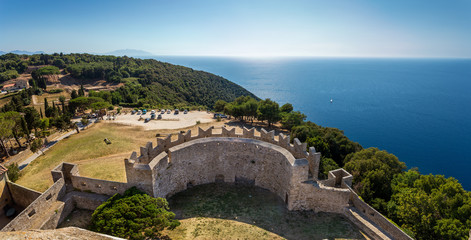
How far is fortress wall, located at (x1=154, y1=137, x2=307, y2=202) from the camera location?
20.9m

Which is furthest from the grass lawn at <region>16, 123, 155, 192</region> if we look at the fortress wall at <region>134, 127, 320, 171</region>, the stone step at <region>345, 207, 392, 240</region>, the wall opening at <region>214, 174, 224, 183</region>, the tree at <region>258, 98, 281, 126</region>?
the stone step at <region>345, 207, 392, 240</region>

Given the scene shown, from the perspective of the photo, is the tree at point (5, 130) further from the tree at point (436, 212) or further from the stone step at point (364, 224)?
the tree at point (436, 212)

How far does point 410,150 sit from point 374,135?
1253cm

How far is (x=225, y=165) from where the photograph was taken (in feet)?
77.6

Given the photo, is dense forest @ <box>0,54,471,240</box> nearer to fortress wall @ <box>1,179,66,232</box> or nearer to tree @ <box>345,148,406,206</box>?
tree @ <box>345,148,406,206</box>

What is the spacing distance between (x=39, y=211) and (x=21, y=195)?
14.8 ft


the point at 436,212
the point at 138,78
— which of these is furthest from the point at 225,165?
Result: the point at 138,78

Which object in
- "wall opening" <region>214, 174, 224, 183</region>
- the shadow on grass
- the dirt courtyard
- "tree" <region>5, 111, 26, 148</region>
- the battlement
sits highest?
the battlement

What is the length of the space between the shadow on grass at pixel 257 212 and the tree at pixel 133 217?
239 centimetres

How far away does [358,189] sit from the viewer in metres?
24.7

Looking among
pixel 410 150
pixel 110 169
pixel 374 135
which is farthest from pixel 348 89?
pixel 110 169

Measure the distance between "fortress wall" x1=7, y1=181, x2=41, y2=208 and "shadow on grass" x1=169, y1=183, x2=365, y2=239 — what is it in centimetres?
1136

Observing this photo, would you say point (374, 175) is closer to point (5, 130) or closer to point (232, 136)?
point (232, 136)

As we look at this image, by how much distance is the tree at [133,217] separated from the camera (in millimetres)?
15992
